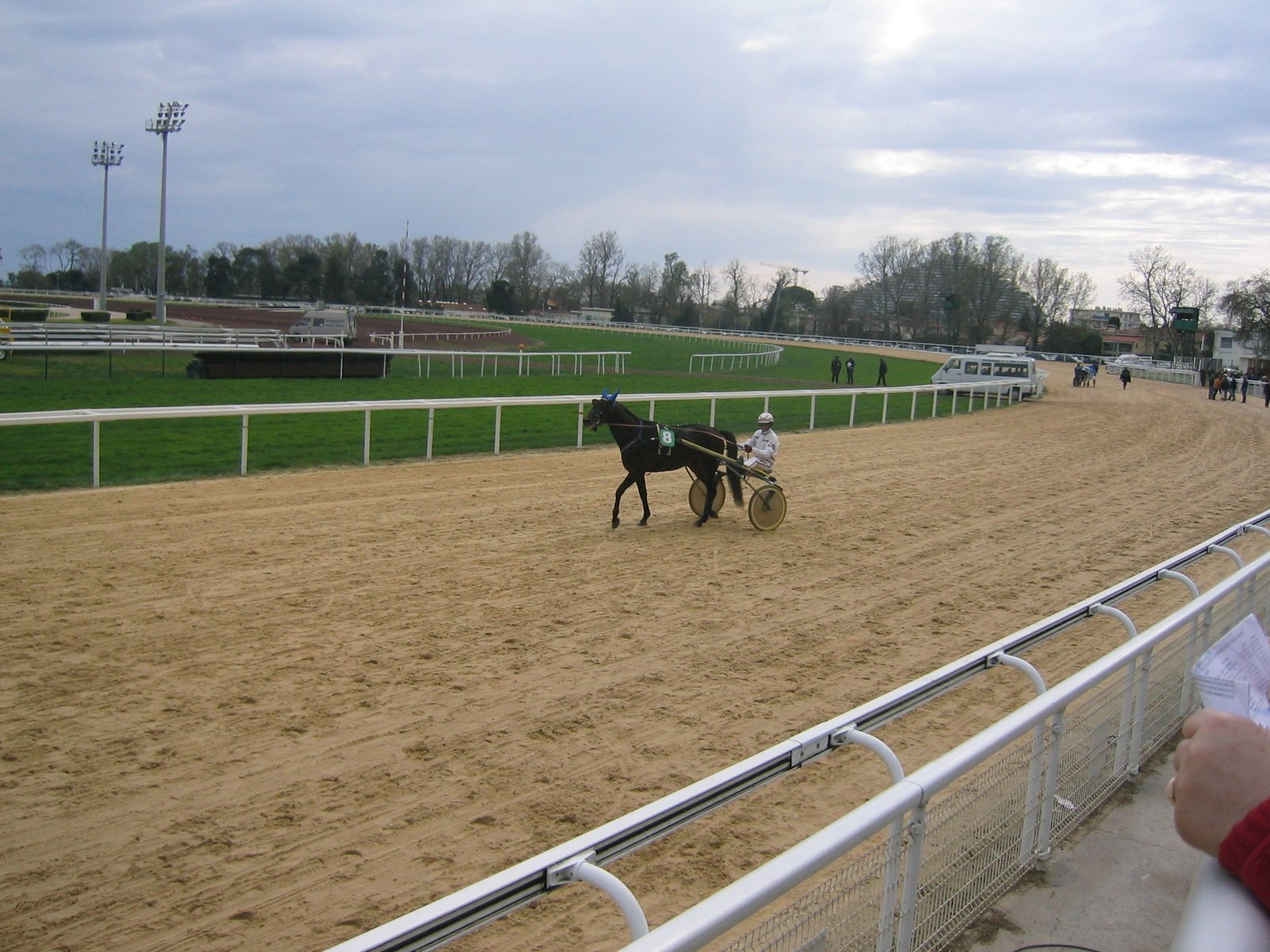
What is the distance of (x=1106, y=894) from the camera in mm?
3533

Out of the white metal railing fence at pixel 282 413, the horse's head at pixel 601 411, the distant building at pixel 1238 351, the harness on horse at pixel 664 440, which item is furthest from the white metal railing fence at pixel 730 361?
the distant building at pixel 1238 351

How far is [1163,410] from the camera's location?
31.3 m

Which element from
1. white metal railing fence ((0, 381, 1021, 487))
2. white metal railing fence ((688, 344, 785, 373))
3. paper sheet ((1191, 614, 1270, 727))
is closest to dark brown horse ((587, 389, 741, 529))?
white metal railing fence ((0, 381, 1021, 487))

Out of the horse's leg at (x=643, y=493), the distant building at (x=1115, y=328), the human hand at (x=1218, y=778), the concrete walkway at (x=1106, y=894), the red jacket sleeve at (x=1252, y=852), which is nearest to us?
the red jacket sleeve at (x=1252, y=852)

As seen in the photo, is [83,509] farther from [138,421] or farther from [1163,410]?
[1163,410]

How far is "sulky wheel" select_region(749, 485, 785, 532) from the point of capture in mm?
10320

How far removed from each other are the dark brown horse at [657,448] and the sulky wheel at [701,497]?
8cm

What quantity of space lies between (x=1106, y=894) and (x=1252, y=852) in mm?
2494

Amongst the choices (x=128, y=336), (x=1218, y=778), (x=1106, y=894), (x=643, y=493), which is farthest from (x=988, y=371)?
(x=1218, y=778)

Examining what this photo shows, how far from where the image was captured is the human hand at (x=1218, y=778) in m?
1.51

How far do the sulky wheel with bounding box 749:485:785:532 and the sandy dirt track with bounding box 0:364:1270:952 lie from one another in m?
0.22

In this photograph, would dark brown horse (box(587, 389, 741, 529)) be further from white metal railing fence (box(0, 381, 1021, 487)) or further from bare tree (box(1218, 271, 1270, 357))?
bare tree (box(1218, 271, 1270, 357))

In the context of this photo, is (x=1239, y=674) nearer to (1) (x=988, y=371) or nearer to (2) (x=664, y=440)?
(2) (x=664, y=440)

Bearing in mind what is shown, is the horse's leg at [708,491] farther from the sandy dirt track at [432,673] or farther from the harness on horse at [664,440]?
the harness on horse at [664,440]
